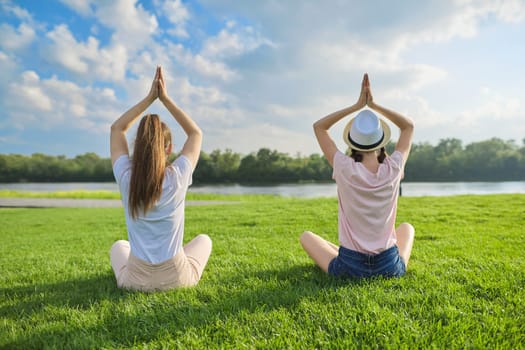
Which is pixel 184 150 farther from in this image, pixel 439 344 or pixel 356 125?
pixel 439 344

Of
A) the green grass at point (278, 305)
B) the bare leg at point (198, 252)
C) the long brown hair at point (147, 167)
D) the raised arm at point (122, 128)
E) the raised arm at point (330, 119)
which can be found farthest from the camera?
the bare leg at point (198, 252)

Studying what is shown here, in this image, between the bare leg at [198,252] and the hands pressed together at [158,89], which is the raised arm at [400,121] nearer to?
the hands pressed together at [158,89]

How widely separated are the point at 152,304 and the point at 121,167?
3.76 feet

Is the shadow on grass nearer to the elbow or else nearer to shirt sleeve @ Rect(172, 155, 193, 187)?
shirt sleeve @ Rect(172, 155, 193, 187)

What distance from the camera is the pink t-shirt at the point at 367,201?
268 cm

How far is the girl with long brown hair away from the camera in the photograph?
255cm

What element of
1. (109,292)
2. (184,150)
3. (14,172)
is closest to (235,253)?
(109,292)

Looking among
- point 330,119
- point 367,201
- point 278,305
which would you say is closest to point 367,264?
point 367,201

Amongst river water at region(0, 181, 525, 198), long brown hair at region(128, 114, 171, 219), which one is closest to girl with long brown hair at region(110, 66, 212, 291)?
long brown hair at region(128, 114, 171, 219)

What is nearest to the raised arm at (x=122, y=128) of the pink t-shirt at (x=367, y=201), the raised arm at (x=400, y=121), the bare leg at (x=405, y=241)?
the pink t-shirt at (x=367, y=201)

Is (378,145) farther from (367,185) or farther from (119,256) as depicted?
(119,256)

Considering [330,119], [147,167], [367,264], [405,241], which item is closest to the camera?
[147,167]

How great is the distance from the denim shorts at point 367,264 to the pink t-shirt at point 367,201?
0.07m

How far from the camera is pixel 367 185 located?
267 cm
